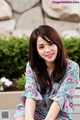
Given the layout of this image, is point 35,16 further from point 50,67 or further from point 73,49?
point 50,67

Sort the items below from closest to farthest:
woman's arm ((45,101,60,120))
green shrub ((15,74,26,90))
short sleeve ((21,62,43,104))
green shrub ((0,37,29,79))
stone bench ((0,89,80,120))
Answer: woman's arm ((45,101,60,120)), short sleeve ((21,62,43,104)), stone bench ((0,89,80,120)), green shrub ((15,74,26,90)), green shrub ((0,37,29,79))

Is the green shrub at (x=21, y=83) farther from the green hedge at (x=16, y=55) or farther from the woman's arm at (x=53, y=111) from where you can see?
the woman's arm at (x=53, y=111)

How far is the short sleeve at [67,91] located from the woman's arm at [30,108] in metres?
0.14

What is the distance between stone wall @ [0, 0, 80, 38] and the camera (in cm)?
594

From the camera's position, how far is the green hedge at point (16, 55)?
15.5 ft

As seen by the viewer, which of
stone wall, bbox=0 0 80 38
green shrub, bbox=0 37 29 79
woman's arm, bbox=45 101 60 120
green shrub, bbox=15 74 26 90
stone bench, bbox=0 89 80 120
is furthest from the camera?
stone wall, bbox=0 0 80 38

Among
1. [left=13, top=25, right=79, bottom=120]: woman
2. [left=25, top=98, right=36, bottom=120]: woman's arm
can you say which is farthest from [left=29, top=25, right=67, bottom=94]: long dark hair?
[left=25, top=98, right=36, bottom=120]: woman's arm

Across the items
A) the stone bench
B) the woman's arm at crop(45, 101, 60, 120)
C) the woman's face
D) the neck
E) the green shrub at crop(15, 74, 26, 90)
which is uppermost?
the woman's face

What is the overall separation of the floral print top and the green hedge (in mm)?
1794

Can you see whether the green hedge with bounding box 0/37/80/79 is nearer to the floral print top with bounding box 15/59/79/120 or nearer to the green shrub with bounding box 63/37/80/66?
the green shrub with bounding box 63/37/80/66

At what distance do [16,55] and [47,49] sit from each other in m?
1.98

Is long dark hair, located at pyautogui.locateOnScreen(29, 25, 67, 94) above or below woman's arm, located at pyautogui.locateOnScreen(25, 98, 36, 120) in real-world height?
above

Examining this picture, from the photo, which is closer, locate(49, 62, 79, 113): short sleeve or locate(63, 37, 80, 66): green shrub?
locate(49, 62, 79, 113): short sleeve

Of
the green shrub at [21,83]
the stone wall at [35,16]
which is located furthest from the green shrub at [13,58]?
the stone wall at [35,16]
